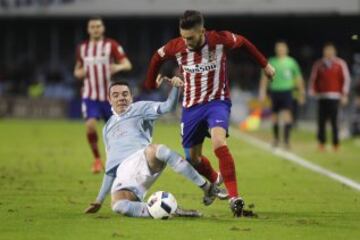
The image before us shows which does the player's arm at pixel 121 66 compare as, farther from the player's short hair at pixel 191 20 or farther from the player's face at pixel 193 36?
the player's short hair at pixel 191 20

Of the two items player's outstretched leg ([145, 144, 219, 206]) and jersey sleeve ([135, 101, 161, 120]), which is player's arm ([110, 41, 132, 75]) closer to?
jersey sleeve ([135, 101, 161, 120])

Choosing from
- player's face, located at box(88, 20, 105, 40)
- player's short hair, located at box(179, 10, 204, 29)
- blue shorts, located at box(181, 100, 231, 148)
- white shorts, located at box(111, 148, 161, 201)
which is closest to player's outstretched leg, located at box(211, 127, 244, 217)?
blue shorts, located at box(181, 100, 231, 148)

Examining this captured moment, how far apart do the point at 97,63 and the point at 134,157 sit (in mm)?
6567

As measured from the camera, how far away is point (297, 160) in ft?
63.1

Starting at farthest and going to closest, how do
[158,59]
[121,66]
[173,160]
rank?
[121,66]
[158,59]
[173,160]

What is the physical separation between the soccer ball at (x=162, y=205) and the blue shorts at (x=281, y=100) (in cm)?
1255

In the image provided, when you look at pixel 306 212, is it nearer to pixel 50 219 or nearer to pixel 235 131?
pixel 50 219

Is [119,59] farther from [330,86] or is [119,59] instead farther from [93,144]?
[330,86]

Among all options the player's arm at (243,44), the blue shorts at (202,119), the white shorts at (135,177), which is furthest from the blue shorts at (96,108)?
the white shorts at (135,177)

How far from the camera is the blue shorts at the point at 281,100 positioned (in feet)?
73.6

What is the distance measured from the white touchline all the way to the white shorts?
4353 mm

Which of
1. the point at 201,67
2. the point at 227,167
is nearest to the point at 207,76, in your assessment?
the point at 201,67

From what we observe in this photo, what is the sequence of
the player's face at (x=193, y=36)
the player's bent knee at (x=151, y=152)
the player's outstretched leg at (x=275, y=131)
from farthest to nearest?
the player's outstretched leg at (x=275, y=131) → the player's face at (x=193, y=36) → the player's bent knee at (x=151, y=152)

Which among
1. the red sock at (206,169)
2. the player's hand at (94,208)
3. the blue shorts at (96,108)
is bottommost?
the player's hand at (94,208)
